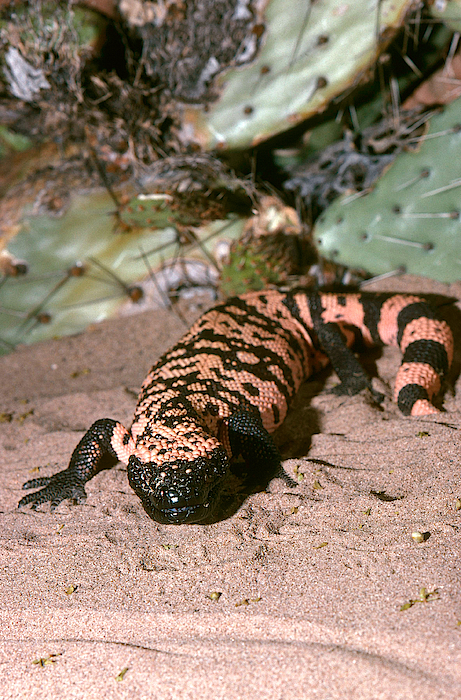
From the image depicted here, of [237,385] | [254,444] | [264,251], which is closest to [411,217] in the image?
[264,251]

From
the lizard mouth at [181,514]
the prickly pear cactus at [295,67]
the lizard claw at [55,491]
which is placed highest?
the prickly pear cactus at [295,67]

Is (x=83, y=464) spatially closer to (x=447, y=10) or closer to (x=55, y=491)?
(x=55, y=491)

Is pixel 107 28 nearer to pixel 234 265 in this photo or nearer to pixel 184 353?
pixel 234 265

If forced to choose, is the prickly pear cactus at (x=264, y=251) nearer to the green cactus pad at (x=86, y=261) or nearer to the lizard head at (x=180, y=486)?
the green cactus pad at (x=86, y=261)

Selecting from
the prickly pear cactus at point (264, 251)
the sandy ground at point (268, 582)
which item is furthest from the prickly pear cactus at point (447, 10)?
the sandy ground at point (268, 582)

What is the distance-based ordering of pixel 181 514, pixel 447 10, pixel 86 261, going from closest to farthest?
pixel 181 514 → pixel 447 10 → pixel 86 261

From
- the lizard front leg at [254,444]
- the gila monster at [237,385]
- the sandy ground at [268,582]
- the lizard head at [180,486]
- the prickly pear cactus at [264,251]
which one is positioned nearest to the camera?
the sandy ground at [268,582]

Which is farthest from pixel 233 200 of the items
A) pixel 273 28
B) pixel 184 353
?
pixel 184 353
